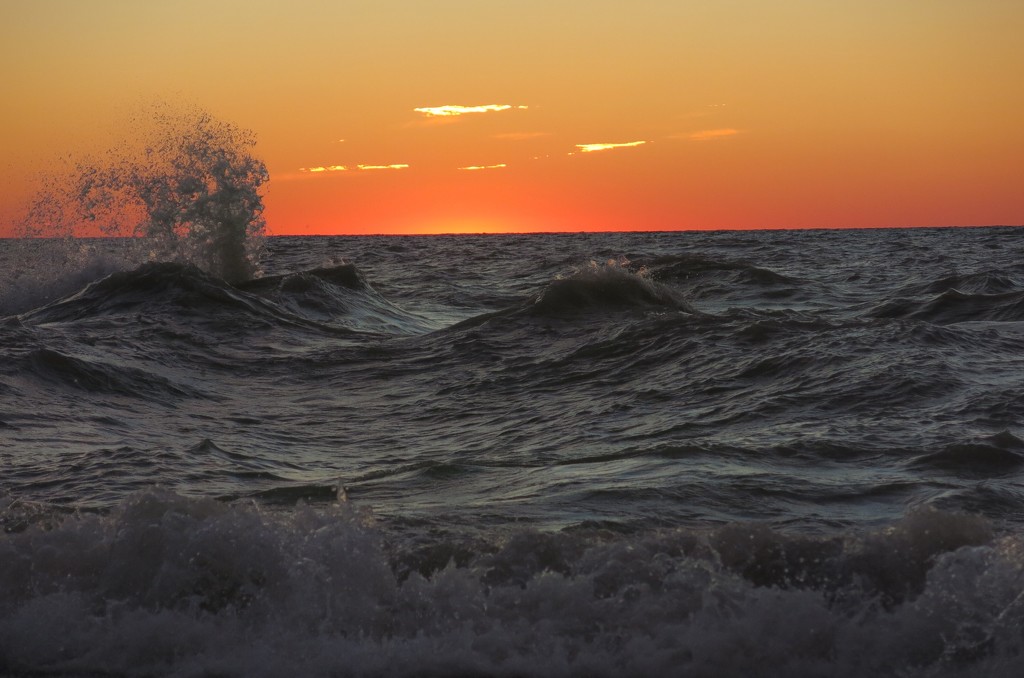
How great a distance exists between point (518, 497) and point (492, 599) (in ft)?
6.04

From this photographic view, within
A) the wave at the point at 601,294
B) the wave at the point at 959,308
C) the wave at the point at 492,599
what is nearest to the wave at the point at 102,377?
the wave at the point at 492,599

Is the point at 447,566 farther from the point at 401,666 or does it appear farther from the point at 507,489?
the point at 507,489

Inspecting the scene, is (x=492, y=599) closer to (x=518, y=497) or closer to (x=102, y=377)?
(x=518, y=497)

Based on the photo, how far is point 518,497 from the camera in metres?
6.11

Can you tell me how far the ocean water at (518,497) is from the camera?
399 cm

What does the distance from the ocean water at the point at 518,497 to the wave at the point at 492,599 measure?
0.01m

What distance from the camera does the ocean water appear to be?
3988mm

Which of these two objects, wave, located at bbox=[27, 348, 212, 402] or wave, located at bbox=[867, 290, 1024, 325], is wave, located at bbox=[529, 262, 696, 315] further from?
wave, located at bbox=[27, 348, 212, 402]

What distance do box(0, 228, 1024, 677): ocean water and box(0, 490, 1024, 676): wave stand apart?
0.04ft

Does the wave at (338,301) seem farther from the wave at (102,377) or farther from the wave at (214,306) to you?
the wave at (102,377)

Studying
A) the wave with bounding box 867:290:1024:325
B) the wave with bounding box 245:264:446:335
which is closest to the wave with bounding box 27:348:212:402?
the wave with bounding box 245:264:446:335

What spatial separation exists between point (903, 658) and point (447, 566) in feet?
6.23

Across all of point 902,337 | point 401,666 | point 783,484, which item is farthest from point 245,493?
point 902,337

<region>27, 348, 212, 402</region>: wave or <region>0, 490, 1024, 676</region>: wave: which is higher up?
<region>27, 348, 212, 402</region>: wave
